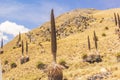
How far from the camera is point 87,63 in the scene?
58031mm

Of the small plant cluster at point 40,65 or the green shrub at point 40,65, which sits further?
the green shrub at point 40,65

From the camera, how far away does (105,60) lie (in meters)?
57.1


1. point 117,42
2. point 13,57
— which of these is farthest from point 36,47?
point 117,42

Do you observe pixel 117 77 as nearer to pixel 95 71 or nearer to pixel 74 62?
pixel 95 71

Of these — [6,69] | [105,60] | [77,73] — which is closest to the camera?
[77,73]

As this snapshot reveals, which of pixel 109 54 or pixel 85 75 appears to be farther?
pixel 109 54

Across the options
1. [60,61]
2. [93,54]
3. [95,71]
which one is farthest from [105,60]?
[95,71]

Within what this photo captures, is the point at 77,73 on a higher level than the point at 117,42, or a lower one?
lower

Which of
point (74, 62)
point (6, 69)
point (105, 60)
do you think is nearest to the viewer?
point (105, 60)

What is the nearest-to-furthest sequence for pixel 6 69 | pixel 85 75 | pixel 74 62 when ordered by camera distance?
1. pixel 85 75
2. pixel 74 62
3. pixel 6 69

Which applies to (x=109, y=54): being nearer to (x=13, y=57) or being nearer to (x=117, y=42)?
(x=117, y=42)

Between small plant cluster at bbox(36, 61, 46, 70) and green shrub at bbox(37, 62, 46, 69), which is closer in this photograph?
small plant cluster at bbox(36, 61, 46, 70)

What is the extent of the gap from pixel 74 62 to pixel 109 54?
7395mm

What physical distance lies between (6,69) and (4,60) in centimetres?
577
